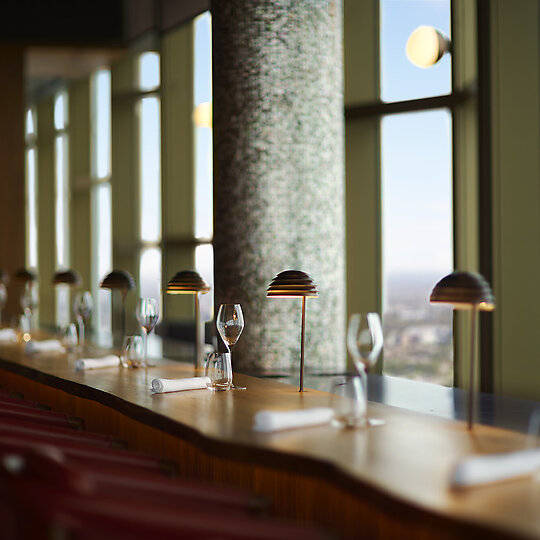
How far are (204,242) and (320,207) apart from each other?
135 inches

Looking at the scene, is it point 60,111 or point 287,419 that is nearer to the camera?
point 287,419

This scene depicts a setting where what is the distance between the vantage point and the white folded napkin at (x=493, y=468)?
4.56ft

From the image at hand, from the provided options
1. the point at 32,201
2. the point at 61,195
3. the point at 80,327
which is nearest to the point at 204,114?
the point at 80,327

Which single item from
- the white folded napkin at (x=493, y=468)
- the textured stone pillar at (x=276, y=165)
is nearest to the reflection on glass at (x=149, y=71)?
the textured stone pillar at (x=276, y=165)

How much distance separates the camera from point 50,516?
124 cm

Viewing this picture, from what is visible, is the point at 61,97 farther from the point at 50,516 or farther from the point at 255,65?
the point at 50,516

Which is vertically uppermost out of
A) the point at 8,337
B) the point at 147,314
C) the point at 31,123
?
the point at 31,123

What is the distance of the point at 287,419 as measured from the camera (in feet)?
6.20

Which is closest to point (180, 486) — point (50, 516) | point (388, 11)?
point (50, 516)

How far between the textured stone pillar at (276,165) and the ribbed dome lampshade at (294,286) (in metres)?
1.99

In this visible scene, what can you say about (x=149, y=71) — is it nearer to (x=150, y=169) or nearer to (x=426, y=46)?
(x=150, y=169)

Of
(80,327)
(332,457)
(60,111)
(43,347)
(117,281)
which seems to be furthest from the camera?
(60,111)

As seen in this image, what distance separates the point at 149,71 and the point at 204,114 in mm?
1650

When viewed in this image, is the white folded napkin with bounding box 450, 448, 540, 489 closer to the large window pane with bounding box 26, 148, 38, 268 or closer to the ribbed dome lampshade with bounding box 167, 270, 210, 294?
the ribbed dome lampshade with bounding box 167, 270, 210, 294
